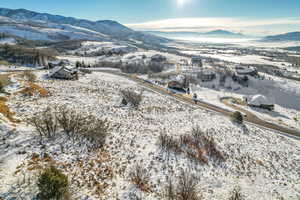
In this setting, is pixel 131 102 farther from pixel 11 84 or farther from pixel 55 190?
pixel 55 190

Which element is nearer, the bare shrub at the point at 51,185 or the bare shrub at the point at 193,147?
the bare shrub at the point at 51,185

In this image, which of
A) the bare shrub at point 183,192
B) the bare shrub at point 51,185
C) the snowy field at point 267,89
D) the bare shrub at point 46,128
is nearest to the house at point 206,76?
the snowy field at point 267,89

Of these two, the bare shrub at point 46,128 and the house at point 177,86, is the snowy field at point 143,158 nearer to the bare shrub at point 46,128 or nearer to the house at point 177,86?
the bare shrub at point 46,128

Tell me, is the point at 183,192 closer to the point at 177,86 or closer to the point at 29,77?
the point at 29,77

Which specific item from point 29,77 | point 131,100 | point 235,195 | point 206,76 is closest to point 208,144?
point 235,195

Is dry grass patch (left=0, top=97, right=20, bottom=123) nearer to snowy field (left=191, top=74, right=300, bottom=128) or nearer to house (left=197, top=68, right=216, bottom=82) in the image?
snowy field (left=191, top=74, right=300, bottom=128)

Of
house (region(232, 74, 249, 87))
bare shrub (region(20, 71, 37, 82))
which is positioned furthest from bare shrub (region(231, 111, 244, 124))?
house (region(232, 74, 249, 87))
